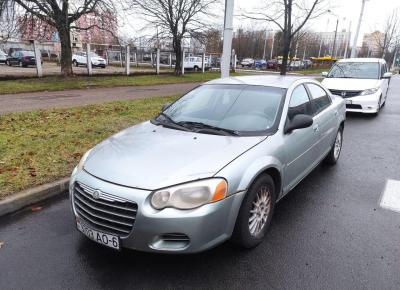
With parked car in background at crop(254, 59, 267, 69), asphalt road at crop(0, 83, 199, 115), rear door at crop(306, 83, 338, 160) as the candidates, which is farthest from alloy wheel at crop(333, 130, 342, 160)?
parked car in background at crop(254, 59, 267, 69)

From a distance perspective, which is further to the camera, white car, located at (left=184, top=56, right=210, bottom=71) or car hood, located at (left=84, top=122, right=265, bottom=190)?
white car, located at (left=184, top=56, right=210, bottom=71)

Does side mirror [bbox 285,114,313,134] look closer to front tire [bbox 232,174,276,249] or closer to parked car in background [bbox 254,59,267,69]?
front tire [bbox 232,174,276,249]

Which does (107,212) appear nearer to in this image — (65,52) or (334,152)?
(334,152)

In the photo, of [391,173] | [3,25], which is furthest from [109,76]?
[391,173]

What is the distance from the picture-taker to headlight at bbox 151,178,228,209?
2598mm

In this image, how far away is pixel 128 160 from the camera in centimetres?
295

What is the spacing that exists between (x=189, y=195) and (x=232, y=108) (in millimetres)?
1559

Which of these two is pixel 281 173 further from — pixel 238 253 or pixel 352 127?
pixel 352 127

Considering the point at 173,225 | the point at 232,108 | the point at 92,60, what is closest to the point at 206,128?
the point at 232,108

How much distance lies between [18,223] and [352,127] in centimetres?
801

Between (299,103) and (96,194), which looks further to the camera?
Result: (299,103)

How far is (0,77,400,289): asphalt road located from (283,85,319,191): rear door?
452mm

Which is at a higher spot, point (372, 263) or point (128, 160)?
point (128, 160)

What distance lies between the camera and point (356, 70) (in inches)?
436
